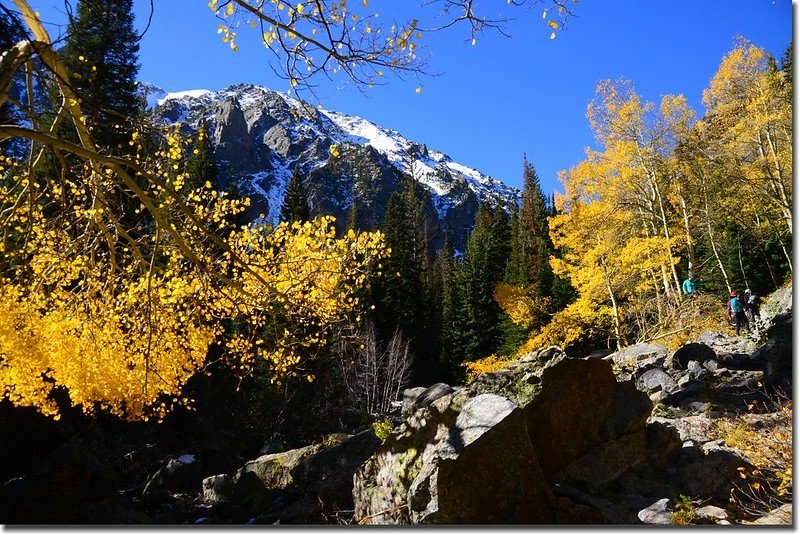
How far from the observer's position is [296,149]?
11047mm

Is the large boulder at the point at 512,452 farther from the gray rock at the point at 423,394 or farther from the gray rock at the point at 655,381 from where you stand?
the gray rock at the point at 423,394

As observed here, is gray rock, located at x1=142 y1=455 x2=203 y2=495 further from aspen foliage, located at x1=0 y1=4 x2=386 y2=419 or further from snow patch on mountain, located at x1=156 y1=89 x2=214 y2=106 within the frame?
snow patch on mountain, located at x1=156 y1=89 x2=214 y2=106

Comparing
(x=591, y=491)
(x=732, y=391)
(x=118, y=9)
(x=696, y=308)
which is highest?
(x=118, y=9)

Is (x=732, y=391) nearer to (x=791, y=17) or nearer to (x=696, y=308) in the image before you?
(x=696, y=308)

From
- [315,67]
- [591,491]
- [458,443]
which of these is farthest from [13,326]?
[591,491]

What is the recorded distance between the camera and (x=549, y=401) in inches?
152

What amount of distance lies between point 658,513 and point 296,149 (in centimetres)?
978

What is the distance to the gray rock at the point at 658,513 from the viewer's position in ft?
10.8

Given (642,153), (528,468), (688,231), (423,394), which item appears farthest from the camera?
(423,394)

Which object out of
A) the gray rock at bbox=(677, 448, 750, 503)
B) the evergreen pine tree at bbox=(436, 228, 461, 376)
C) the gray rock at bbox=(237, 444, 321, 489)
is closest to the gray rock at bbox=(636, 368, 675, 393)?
the gray rock at bbox=(677, 448, 750, 503)

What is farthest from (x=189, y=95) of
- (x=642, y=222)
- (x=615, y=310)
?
(x=642, y=222)

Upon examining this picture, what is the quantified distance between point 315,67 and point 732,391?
21.2 ft

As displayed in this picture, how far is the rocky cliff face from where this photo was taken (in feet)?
13.8

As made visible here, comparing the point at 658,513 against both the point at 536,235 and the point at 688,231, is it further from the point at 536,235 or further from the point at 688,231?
Answer: the point at 536,235
